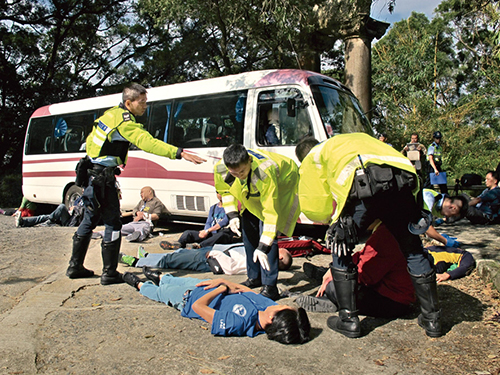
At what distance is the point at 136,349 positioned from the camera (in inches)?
127

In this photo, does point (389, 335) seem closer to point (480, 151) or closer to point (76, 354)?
point (76, 354)

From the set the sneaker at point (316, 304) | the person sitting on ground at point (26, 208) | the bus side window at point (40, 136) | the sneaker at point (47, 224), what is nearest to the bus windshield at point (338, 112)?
the sneaker at point (316, 304)

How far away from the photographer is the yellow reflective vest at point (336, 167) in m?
3.24

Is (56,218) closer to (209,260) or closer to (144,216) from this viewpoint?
(144,216)

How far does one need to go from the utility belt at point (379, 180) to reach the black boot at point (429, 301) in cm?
70

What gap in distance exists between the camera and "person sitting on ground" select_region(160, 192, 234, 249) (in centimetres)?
685

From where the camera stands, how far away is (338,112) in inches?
292

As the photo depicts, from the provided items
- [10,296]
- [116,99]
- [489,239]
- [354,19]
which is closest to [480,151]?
[354,19]

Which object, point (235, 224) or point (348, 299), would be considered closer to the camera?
point (348, 299)

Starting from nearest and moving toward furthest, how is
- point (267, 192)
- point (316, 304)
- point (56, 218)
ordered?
point (267, 192)
point (316, 304)
point (56, 218)

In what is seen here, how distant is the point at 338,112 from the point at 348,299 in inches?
178

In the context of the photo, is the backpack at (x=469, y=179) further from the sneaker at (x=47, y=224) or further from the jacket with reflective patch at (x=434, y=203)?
the sneaker at (x=47, y=224)

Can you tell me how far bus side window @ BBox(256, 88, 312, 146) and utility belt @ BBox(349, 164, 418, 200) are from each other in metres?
3.89

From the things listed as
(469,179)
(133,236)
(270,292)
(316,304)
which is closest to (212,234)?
(133,236)
